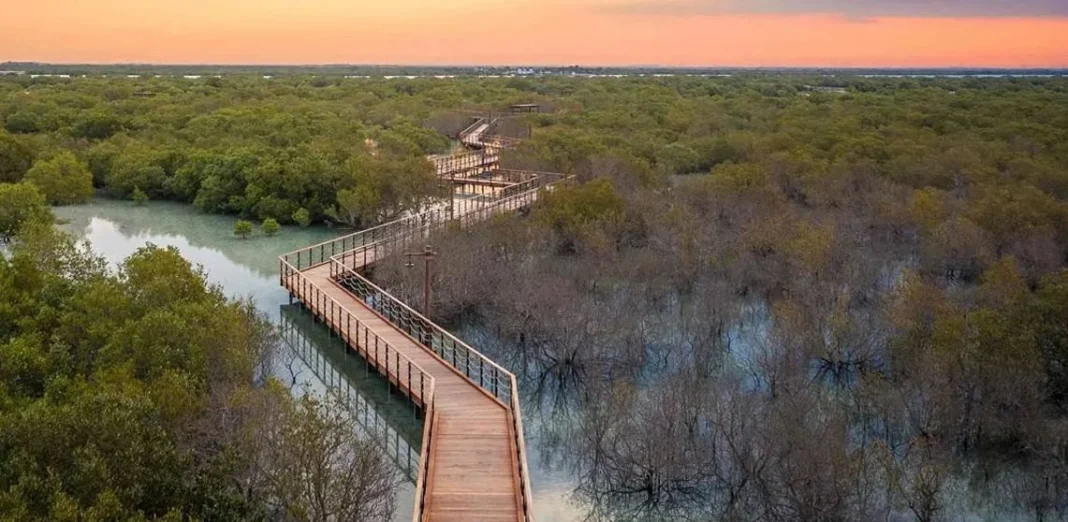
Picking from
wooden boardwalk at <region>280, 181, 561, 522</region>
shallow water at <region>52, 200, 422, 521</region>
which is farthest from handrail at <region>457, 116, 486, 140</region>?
wooden boardwalk at <region>280, 181, 561, 522</region>

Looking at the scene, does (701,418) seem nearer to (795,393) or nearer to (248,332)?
(795,393)

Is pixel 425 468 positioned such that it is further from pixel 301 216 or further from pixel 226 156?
pixel 226 156

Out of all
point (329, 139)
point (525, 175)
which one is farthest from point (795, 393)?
point (329, 139)

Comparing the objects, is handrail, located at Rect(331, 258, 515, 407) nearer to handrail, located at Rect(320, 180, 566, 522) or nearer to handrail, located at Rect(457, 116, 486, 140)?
handrail, located at Rect(320, 180, 566, 522)

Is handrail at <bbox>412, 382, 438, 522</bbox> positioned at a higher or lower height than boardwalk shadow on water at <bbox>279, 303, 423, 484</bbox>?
higher

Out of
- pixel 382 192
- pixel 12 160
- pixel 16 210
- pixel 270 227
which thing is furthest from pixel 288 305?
pixel 12 160
